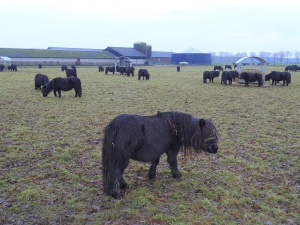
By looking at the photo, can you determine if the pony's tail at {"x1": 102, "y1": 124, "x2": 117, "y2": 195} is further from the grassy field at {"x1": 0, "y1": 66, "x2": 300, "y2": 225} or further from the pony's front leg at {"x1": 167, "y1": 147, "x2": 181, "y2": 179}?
the pony's front leg at {"x1": 167, "y1": 147, "x2": 181, "y2": 179}

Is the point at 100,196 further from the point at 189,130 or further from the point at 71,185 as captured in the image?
the point at 189,130

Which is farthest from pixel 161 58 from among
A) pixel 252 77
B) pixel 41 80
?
pixel 41 80

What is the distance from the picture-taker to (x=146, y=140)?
486 centimetres

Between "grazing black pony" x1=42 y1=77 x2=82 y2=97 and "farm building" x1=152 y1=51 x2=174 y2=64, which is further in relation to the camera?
"farm building" x1=152 y1=51 x2=174 y2=64

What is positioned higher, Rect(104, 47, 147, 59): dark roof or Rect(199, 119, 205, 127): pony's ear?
Rect(104, 47, 147, 59): dark roof

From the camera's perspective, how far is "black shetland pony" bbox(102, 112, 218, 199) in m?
4.66

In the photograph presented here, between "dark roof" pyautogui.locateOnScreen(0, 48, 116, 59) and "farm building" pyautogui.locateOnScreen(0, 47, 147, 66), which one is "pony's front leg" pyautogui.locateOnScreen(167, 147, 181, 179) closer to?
"farm building" pyautogui.locateOnScreen(0, 47, 147, 66)

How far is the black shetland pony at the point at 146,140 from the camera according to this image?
4.66 metres

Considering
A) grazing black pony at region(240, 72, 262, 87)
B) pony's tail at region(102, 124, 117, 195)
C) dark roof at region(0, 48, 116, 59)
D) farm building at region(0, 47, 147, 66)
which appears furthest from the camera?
dark roof at region(0, 48, 116, 59)

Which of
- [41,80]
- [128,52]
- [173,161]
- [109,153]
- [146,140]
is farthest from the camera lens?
[128,52]

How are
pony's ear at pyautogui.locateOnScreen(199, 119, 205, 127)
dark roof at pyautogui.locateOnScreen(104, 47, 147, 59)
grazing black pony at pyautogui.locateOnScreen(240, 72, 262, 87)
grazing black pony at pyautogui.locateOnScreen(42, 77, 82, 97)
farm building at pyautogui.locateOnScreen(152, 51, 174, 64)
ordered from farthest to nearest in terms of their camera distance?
1. farm building at pyautogui.locateOnScreen(152, 51, 174, 64)
2. dark roof at pyautogui.locateOnScreen(104, 47, 147, 59)
3. grazing black pony at pyautogui.locateOnScreen(240, 72, 262, 87)
4. grazing black pony at pyautogui.locateOnScreen(42, 77, 82, 97)
5. pony's ear at pyautogui.locateOnScreen(199, 119, 205, 127)

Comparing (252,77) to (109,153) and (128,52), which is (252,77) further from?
(128,52)

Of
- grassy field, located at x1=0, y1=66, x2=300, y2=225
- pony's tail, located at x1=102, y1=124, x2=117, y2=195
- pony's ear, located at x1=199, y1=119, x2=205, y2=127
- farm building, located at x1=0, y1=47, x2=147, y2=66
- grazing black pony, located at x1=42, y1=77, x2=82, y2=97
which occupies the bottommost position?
grassy field, located at x1=0, y1=66, x2=300, y2=225

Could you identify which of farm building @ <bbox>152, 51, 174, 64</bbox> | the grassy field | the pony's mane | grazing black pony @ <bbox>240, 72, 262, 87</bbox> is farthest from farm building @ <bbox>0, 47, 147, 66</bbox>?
the pony's mane
